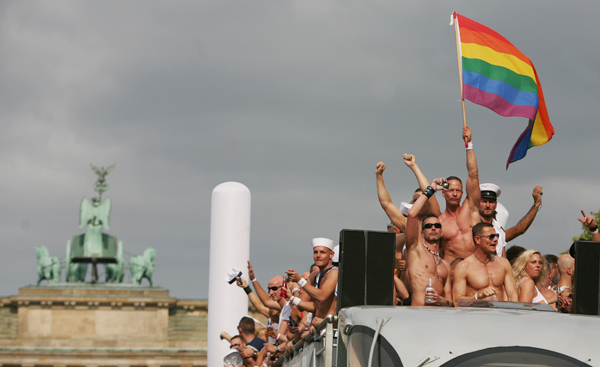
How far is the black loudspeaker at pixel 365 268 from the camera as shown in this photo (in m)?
8.47

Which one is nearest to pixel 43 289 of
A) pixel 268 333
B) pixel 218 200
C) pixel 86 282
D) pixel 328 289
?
pixel 86 282

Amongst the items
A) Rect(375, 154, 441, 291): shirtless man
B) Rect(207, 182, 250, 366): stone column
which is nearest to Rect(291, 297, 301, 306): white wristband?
Rect(375, 154, 441, 291): shirtless man

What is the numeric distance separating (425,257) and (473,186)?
188 cm

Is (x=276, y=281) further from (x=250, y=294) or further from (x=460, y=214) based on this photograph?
(x=460, y=214)

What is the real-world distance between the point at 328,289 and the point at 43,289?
224 ft

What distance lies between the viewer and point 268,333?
14.9 meters

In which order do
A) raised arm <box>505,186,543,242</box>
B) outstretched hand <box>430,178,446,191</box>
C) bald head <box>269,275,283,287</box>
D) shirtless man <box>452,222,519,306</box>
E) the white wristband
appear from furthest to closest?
bald head <box>269,275,283,287</box>
raised arm <box>505,186,543,242</box>
the white wristband
outstretched hand <box>430,178,446,191</box>
shirtless man <box>452,222,519,306</box>

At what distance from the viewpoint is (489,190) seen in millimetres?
11070

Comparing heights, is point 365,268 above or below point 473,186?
below

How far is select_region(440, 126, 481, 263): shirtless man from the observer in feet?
34.4

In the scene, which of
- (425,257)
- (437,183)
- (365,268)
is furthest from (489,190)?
(365,268)

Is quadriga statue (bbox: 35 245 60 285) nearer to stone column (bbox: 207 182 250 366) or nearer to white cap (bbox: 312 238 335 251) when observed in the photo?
stone column (bbox: 207 182 250 366)

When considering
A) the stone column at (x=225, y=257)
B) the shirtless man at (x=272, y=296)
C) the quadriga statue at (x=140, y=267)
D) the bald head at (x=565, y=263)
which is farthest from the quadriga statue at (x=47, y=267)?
the bald head at (x=565, y=263)

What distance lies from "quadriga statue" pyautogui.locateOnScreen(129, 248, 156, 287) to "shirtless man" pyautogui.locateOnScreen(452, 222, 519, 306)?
72.0 m
